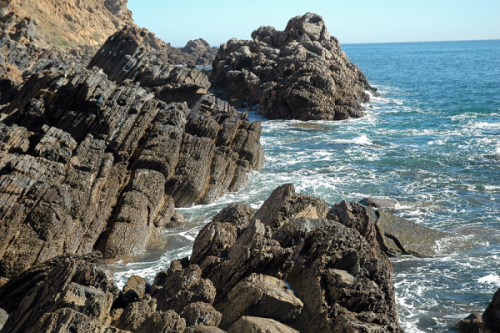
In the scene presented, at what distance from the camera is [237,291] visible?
8953 millimetres

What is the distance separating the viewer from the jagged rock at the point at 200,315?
808 cm

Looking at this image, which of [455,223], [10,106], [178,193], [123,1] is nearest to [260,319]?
[178,193]

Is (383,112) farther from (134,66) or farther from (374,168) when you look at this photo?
(134,66)

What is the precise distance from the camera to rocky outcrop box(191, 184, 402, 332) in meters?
8.51

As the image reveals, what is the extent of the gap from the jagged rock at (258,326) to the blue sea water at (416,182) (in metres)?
4.86

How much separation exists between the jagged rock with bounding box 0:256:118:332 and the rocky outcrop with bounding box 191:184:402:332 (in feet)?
7.63

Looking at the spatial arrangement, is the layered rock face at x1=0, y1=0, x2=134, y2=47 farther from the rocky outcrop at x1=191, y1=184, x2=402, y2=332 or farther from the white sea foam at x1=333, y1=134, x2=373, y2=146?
the rocky outcrop at x1=191, y1=184, x2=402, y2=332

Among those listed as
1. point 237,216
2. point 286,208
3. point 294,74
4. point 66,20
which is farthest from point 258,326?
point 66,20

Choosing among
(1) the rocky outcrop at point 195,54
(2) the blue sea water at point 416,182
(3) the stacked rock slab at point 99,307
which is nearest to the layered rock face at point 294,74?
(2) the blue sea water at point 416,182

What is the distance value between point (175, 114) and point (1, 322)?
44.6ft

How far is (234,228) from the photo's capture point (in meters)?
11.6

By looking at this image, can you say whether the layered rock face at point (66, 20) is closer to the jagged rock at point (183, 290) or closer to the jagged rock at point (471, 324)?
the jagged rock at point (183, 290)

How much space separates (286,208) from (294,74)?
33486mm

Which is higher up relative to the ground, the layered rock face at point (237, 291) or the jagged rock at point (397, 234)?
the layered rock face at point (237, 291)
